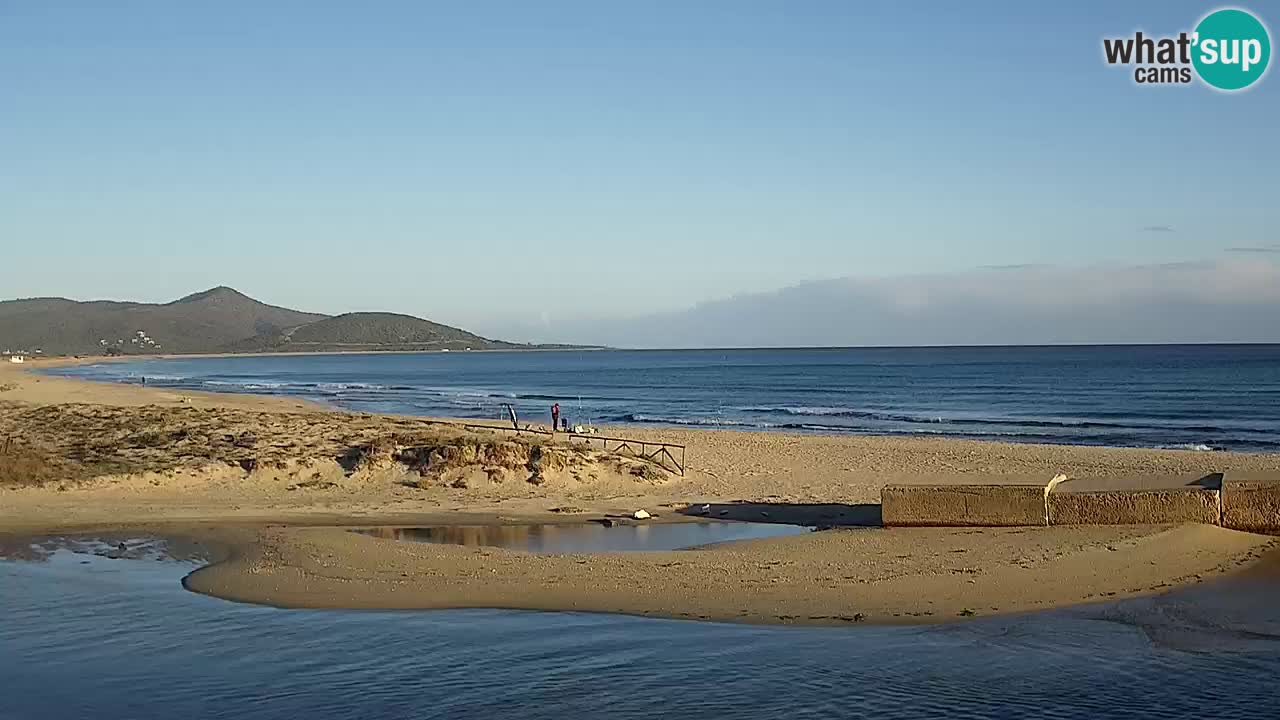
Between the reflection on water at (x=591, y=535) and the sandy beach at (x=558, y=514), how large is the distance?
2.00 feet

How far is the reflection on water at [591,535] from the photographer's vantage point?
15.4 metres

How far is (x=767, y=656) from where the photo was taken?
920cm

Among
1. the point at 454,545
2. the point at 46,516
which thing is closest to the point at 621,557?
the point at 454,545

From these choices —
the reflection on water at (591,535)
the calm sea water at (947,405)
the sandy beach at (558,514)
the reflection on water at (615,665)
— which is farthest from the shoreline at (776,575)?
the calm sea water at (947,405)

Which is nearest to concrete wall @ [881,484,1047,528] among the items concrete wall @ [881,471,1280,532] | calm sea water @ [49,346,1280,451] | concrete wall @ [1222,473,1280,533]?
concrete wall @ [881,471,1280,532]

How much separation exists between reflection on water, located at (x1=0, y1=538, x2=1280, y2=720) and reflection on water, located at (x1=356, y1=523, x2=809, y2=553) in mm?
4391

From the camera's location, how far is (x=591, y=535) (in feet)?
53.9

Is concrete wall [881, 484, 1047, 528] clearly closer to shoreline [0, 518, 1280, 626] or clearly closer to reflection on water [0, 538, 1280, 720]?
shoreline [0, 518, 1280, 626]

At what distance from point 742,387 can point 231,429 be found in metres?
70.7

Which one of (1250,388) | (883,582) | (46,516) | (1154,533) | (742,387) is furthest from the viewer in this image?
(742,387)

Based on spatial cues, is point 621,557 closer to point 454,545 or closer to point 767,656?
point 454,545

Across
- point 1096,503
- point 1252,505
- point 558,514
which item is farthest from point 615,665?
point 558,514

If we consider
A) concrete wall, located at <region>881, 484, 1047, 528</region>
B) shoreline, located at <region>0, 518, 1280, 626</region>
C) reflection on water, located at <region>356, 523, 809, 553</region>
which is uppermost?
concrete wall, located at <region>881, 484, 1047, 528</region>

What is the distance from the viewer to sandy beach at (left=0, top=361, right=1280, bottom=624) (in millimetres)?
11641
